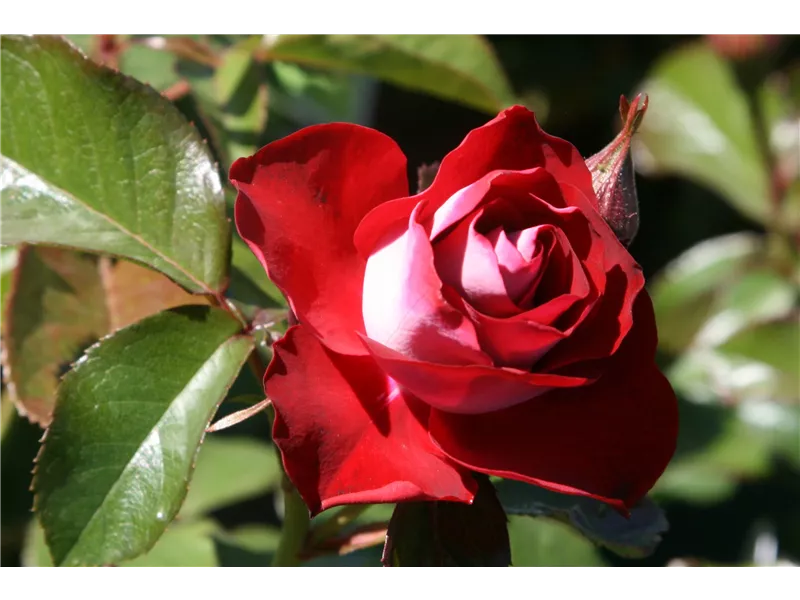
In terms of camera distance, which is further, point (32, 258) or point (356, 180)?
point (32, 258)

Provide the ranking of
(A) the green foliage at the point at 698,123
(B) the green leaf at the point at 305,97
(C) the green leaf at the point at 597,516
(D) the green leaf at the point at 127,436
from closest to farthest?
(D) the green leaf at the point at 127,436 < (C) the green leaf at the point at 597,516 < (B) the green leaf at the point at 305,97 < (A) the green foliage at the point at 698,123

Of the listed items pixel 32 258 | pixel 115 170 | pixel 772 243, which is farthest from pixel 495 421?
pixel 772 243

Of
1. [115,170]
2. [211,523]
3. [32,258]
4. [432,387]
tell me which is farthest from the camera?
[211,523]

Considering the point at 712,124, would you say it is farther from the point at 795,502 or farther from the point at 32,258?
the point at 32,258

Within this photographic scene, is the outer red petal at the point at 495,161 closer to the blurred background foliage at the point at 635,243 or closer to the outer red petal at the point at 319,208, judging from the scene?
the outer red petal at the point at 319,208

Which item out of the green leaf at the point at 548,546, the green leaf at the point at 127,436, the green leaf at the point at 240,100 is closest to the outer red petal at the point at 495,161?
the green leaf at the point at 127,436

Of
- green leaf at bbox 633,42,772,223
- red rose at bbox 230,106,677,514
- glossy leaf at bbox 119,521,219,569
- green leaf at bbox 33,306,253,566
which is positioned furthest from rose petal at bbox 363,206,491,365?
green leaf at bbox 633,42,772,223

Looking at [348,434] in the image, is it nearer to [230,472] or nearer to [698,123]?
[230,472]

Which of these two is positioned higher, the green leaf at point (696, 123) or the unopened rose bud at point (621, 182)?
the unopened rose bud at point (621, 182)
